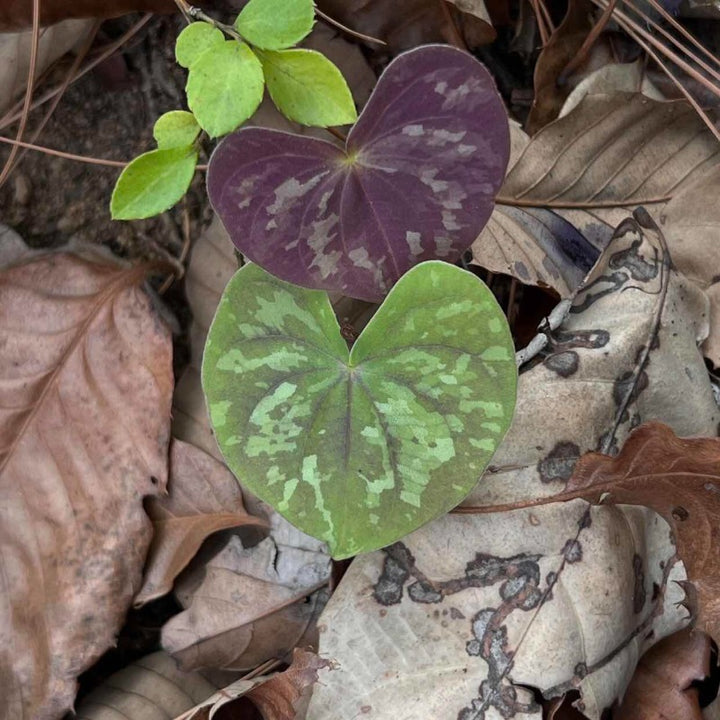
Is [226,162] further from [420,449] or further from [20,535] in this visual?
[20,535]

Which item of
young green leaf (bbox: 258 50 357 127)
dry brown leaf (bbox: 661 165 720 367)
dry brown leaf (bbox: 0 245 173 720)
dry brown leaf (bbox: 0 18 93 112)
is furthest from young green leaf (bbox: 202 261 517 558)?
dry brown leaf (bbox: 0 18 93 112)

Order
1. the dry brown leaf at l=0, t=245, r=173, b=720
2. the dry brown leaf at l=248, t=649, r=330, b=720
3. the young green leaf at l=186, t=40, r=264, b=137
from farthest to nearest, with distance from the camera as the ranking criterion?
the dry brown leaf at l=0, t=245, r=173, b=720, the dry brown leaf at l=248, t=649, r=330, b=720, the young green leaf at l=186, t=40, r=264, b=137

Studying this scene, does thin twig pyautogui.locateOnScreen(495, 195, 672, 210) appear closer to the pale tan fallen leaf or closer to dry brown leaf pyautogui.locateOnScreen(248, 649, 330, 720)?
the pale tan fallen leaf

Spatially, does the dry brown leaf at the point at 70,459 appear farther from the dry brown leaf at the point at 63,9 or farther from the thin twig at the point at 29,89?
the dry brown leaf at the point at 63,9

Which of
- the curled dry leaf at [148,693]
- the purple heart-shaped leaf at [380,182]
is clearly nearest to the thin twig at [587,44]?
the purple heart-shaped leaf at [380,182]

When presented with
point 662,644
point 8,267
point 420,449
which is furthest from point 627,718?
point 8,267

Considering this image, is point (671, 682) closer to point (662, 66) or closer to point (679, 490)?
point (679, 490)
